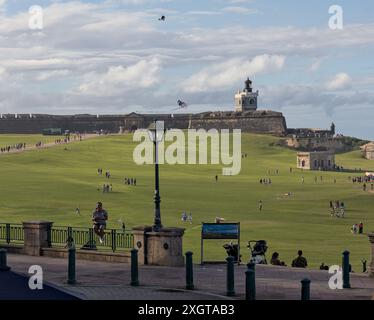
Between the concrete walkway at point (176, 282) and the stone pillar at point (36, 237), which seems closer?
the concrete walkway at point (176, 282)

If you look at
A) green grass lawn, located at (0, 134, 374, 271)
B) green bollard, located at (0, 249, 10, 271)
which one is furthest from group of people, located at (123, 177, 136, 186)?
green bollard, located at (0, 249, 10, 271)

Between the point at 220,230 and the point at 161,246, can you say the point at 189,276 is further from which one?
the point at 220,230

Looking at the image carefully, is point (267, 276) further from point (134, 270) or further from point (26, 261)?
point (26, 261)

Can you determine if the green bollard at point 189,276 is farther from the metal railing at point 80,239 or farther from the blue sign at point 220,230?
the metal railing at point 80,239

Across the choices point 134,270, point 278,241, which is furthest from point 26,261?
point 278,241

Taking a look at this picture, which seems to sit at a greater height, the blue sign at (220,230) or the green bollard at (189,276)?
the blue sign at (220,230)

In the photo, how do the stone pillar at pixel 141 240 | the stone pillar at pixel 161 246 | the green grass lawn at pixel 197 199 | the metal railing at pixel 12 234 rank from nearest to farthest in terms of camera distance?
the stone pillar at pixel 161 246 < the stone pillar at pixel 141 240 < the metal railing at pixel 12 234 < the green grass lawn at pixel 197 199

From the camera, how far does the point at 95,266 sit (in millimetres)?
24875

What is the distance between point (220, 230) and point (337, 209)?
43523 mm

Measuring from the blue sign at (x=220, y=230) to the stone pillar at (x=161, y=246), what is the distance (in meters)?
0.97

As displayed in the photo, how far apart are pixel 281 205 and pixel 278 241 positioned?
24.1m

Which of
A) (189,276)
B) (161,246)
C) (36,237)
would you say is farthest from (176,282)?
(36,237)

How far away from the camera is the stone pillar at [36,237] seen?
1081 inches

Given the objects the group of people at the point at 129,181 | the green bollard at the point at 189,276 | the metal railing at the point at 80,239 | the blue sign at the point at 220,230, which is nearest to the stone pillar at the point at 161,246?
the blue sign at the point at 220,230
